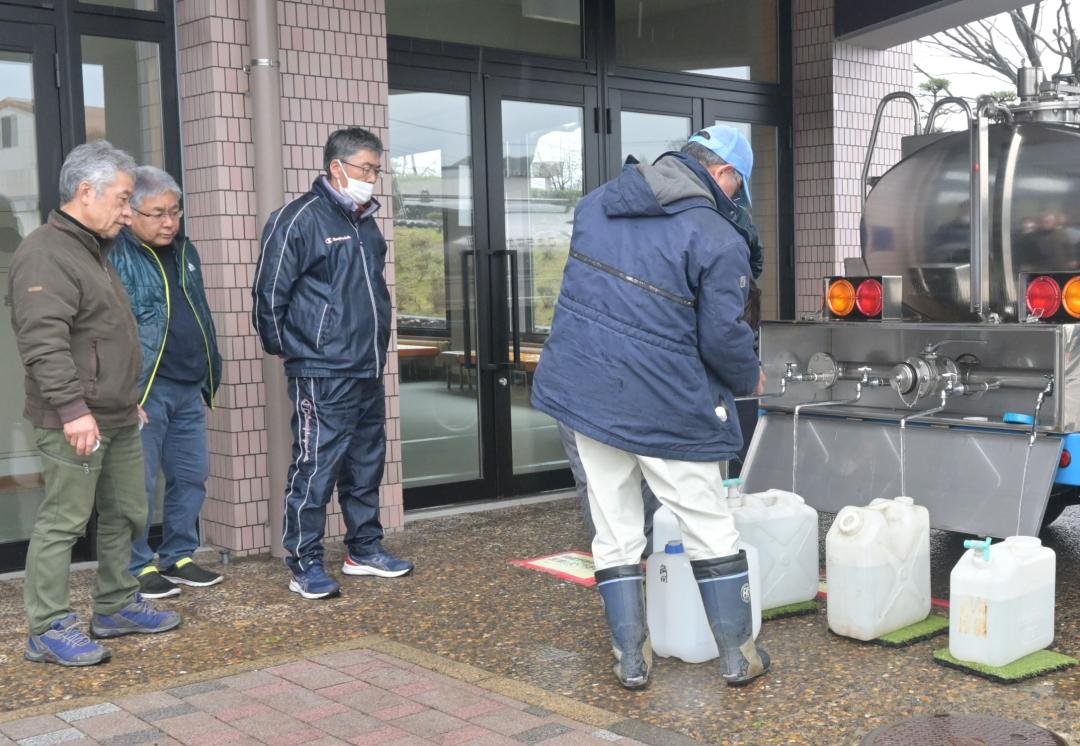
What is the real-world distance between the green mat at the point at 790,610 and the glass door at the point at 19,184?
3.34 m

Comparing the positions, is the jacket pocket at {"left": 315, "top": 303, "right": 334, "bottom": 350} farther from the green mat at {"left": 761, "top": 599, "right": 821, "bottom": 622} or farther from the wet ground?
the green mat at {"left": 761, "top": 599, "right": 821, "bottom": 622}

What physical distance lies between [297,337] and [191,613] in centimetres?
119

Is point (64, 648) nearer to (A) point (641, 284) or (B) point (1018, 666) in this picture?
(A) point (641, 284)

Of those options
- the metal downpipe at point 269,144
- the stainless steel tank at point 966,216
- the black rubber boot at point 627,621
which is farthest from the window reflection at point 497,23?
the black rubber boot at point 627,621

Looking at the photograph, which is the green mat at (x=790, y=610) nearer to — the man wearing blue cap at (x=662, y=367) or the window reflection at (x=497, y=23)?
the man wearing blue cap at (x=662, y=367)

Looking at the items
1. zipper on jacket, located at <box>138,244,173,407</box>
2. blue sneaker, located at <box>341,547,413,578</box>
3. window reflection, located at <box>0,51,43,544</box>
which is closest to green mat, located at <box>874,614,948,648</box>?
blue sneaker, located at <box>341,547,413,578</box>

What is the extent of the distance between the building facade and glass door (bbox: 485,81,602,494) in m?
0.01

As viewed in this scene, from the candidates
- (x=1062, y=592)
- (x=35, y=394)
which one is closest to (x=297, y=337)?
(x=35, y=394)

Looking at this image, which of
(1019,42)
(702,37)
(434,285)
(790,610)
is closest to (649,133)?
(702,37)

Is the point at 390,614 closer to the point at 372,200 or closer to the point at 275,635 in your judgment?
the point at 275,635

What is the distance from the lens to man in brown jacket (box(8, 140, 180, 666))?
4.05 meters

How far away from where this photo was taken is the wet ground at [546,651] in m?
3.71

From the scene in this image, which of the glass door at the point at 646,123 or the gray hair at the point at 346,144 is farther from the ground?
the glass door at the point at 646,123

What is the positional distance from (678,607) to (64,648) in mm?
2125
